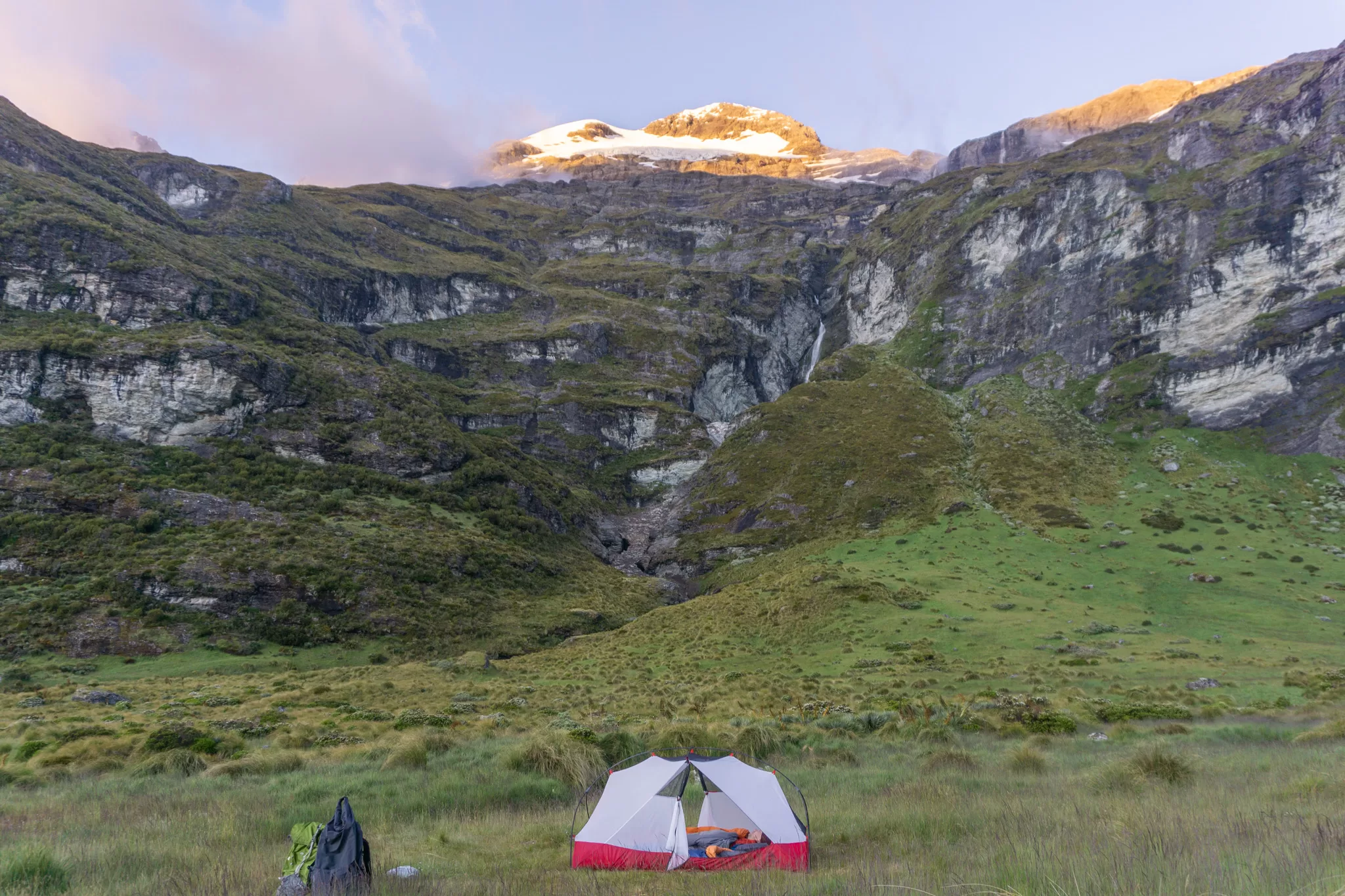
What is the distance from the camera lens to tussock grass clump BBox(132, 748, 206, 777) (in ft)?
47.8

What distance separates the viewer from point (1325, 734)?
16297mm

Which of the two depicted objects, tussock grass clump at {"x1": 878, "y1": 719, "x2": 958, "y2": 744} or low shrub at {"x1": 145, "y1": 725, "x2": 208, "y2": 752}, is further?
tussock grass clump at {"x1": 878, "y1": 719, "x2": 958, "y2": 744}

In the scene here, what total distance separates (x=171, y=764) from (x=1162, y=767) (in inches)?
845

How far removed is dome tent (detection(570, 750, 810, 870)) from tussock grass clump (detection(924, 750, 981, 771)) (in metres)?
5.74

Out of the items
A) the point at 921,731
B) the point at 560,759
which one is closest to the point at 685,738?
the point at 560,759

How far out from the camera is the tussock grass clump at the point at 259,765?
46.5 ft

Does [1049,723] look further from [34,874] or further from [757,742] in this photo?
[34,874]

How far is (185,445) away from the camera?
67375mm

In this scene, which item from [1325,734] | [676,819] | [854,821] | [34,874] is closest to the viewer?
[34,874]

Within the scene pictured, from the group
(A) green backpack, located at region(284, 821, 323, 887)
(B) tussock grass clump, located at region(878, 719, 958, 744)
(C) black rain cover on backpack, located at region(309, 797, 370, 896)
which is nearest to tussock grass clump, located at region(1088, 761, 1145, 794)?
(B) tussock grass clump, located at region(878, 719, 958, 744)

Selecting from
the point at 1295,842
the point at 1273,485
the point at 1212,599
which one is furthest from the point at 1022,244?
the point at 1295,842

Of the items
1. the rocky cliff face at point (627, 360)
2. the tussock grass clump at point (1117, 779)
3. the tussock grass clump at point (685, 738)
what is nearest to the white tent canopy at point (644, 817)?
the tussock grass clump at point (685, 738)

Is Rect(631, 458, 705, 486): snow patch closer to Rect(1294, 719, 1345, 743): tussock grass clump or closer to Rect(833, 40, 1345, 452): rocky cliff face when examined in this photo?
Rect(833, 40, 1345, 452): rocky cliff face

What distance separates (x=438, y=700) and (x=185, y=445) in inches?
2324
